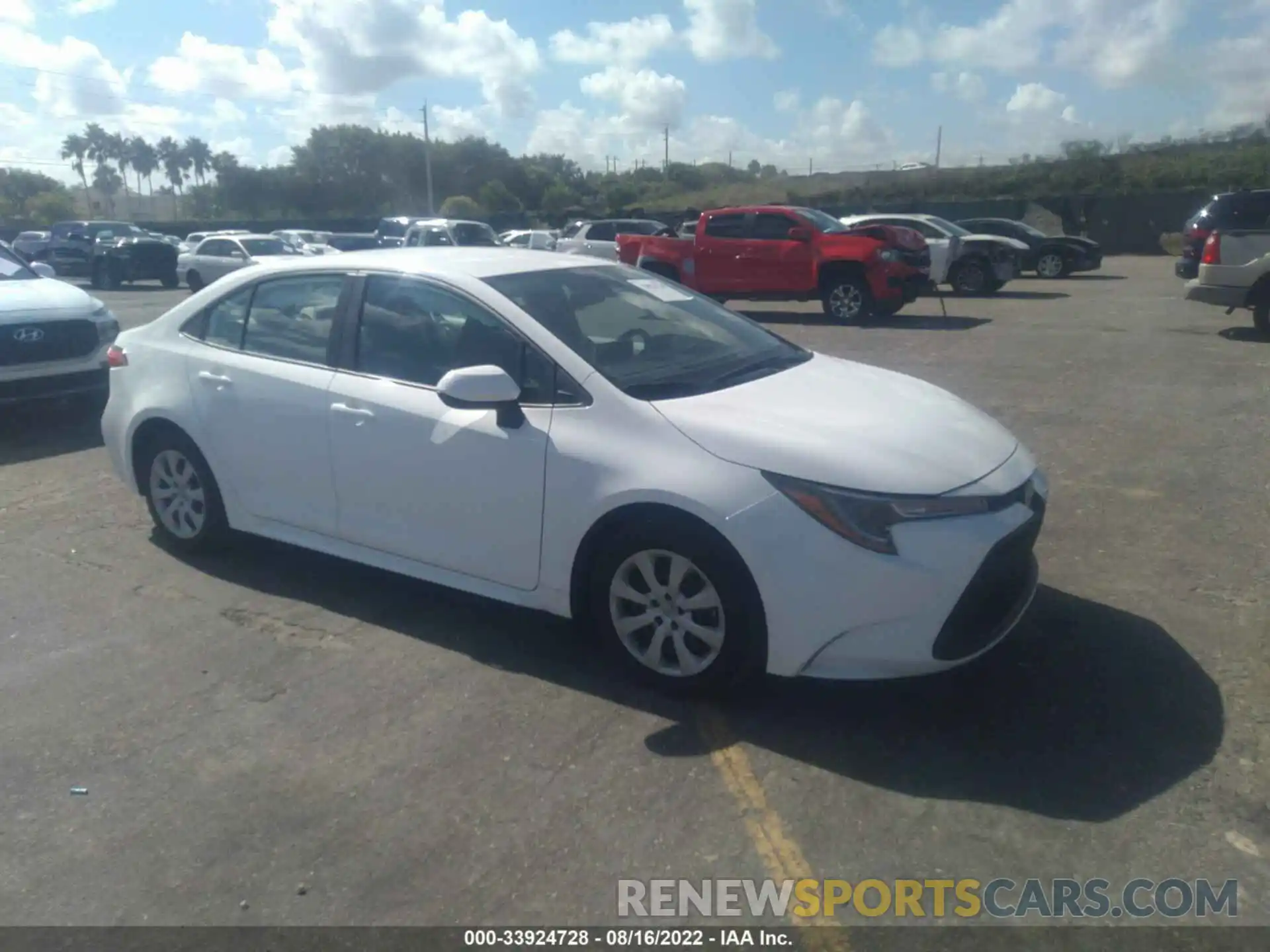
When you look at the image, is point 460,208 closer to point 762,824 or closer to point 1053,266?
point 1053,266

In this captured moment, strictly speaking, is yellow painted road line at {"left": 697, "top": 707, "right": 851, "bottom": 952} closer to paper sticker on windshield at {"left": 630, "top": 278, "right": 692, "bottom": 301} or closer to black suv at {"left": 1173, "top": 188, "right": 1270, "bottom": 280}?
paper sticker on windshield at {"left": 630, "top": 278, "right": 692, "bottom": 301}

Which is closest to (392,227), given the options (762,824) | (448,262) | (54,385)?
(54,385)

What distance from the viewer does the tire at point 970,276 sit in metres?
20.8

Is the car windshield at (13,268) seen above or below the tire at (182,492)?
above

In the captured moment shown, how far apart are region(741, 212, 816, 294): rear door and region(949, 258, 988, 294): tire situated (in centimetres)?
553

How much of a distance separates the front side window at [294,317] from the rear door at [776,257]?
1262 centimetres

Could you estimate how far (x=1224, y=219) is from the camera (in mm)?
14344

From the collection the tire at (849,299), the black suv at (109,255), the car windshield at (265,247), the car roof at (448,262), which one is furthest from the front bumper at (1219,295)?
the black suv at (109,255)

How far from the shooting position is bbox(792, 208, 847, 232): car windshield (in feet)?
56.2

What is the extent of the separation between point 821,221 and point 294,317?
44.6 ft

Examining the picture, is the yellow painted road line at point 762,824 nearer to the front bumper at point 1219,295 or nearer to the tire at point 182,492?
the tire at point 182,492

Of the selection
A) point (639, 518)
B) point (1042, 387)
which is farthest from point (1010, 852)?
point (1042, 387)

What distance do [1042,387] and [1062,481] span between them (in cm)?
358
